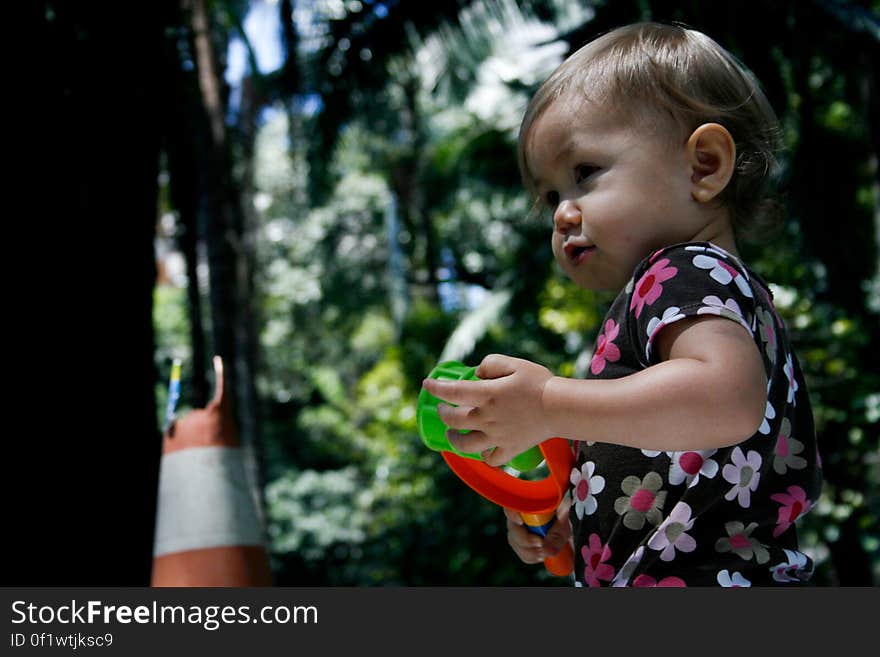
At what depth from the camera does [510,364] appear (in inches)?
44.1

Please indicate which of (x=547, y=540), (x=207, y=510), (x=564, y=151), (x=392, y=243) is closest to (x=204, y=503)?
(x=207, y=510)

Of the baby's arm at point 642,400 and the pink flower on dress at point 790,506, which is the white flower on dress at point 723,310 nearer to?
the baby's arm at point 642,400

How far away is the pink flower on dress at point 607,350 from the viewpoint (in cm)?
127

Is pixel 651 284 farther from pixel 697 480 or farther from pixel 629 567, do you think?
pixel 629 567

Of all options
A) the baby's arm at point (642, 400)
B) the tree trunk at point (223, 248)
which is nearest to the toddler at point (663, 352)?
the baby's arm at point (642, 400)

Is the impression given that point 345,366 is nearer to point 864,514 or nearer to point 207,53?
point 207,53

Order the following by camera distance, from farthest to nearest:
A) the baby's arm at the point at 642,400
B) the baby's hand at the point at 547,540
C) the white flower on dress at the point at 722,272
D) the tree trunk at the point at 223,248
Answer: the tree trunk at the point at 223,248 → the baby's hand at the point at 547,540 → the white flower on dress at the point at 722,272 → the baby's arm at the point at 642,400

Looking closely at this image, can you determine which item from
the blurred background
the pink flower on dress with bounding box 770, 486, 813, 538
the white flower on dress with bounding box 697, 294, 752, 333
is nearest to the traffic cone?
the blurred background

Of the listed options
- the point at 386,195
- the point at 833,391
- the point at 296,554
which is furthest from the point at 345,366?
the point at 833,391

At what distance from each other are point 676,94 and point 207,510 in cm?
177

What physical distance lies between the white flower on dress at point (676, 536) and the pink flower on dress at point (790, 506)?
13cm

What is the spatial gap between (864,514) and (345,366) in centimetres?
1566

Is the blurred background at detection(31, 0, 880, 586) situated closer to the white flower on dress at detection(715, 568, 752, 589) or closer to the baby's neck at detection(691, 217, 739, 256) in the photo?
the baby's neck at detection(691, 217, 739, 256)

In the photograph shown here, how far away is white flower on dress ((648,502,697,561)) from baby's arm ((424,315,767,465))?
0.53 feet
